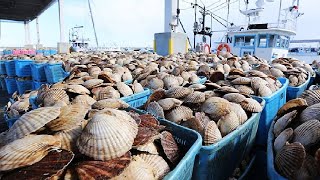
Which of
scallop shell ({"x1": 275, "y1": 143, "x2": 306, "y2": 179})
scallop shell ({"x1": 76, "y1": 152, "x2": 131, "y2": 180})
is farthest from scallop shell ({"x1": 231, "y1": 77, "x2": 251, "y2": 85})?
scallop shell ({"x1": 76, "y1": 152, "x2": 131, "y2": 180})

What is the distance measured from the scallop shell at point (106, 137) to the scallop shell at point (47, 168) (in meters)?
0.13

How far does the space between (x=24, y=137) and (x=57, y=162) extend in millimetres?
342

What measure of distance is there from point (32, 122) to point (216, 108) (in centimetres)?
152

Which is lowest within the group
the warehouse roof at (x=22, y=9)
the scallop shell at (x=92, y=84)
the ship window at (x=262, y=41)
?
the scallop shell at (x=92, y=84)

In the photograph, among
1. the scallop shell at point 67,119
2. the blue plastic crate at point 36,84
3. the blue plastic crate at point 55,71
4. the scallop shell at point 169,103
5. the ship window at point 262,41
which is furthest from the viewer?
the ship window at point 262,41

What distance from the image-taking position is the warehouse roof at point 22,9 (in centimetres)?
2226

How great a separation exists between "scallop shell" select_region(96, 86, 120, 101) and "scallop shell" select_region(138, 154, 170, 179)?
1.39m

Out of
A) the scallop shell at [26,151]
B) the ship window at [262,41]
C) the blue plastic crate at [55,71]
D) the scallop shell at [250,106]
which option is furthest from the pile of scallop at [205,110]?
the ship window at [262,41]

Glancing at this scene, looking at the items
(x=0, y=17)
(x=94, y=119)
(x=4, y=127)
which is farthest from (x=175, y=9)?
(x=0, y=17)

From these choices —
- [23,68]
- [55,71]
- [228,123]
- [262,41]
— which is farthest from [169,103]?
[262,41]

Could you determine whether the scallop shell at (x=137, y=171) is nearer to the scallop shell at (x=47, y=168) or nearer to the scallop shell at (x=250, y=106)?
the scallop shell at (x=47, y=168)

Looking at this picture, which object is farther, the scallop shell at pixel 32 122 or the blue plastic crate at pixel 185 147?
the scallop shell at pixel 32 122

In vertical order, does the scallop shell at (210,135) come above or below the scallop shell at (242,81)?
below

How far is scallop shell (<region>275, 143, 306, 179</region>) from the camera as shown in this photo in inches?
56.2
